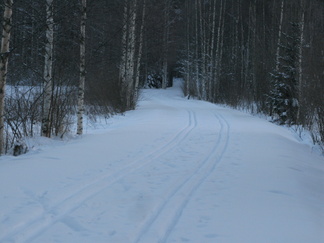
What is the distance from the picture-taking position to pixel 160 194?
493cm

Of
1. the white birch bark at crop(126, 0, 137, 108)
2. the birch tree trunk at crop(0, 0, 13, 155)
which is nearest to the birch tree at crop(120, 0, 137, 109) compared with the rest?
the white birch bark at crop(126, 0, 137, 108)

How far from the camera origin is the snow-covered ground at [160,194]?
12.1 ft

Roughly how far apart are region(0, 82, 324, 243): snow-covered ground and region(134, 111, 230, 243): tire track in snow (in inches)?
0.5

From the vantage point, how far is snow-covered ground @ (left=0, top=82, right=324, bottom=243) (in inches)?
145

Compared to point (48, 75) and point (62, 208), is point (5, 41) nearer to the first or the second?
point (48, 75)

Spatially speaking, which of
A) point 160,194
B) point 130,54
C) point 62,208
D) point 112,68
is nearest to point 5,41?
point 62,208

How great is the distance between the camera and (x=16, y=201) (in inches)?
173

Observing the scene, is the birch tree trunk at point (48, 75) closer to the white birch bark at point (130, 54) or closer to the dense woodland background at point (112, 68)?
the dense woodland background at point (112, 68)

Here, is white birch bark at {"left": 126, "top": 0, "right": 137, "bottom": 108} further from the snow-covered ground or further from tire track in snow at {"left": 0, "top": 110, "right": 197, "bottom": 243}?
tire track in snow at {"left": 0, "top": 110, "right": 197, "bottom": 243}

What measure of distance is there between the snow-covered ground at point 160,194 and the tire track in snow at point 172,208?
1 centimetres

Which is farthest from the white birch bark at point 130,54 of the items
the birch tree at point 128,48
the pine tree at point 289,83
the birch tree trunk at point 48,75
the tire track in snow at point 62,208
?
the tire track in snow at point 62,208

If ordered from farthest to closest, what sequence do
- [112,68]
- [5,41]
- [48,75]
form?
[112,68], [48,75], [5,41]

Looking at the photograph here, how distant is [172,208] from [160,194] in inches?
22.8

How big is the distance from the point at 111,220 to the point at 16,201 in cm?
134
